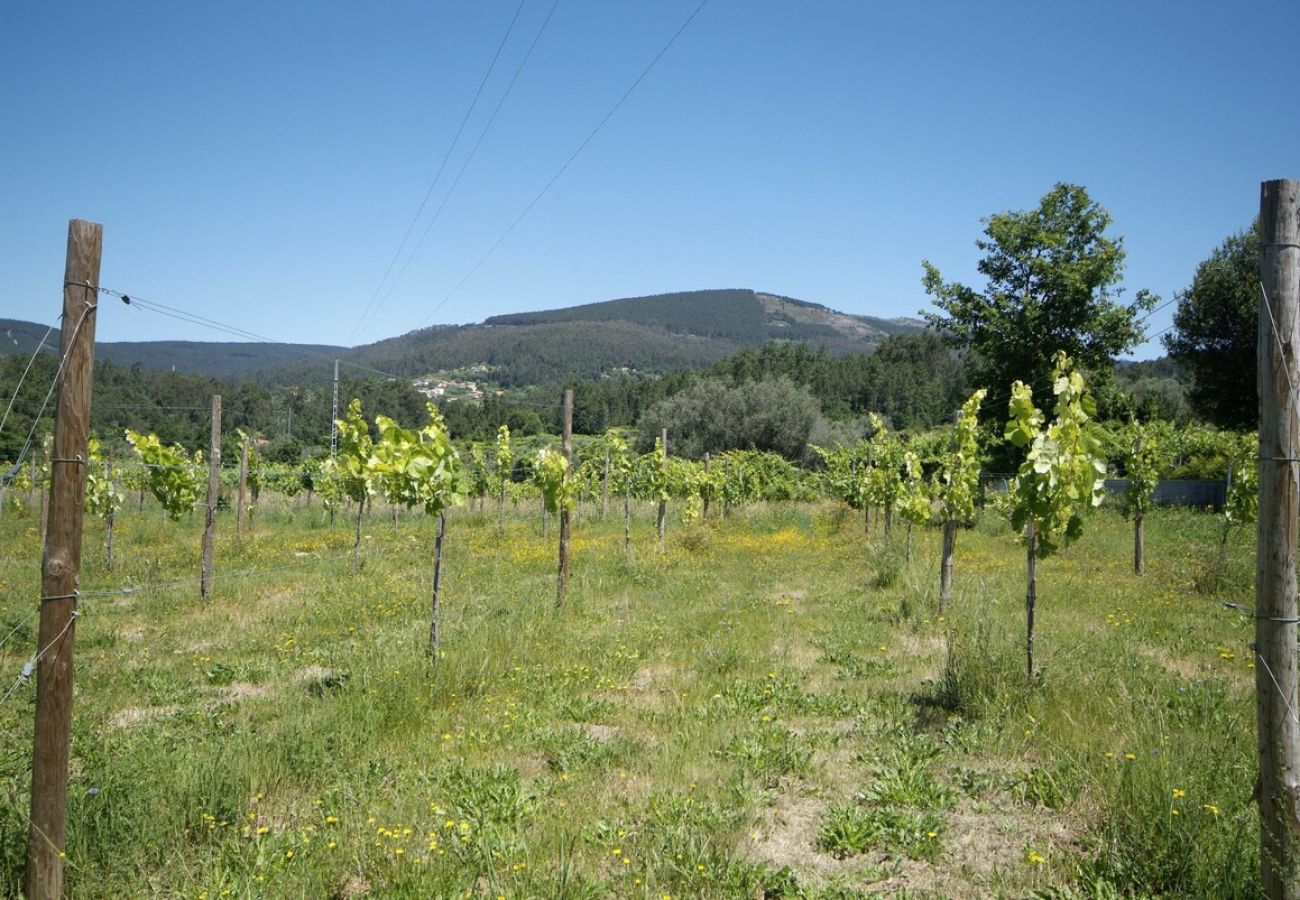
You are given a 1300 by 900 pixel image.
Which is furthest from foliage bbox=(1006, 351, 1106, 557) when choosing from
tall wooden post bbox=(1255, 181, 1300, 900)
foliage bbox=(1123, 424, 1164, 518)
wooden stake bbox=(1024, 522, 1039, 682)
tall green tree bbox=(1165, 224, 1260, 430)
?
tall green tree bbox=(1165, 224, 1260, 430)

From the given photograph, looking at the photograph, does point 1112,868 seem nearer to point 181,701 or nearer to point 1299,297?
point 1299,297

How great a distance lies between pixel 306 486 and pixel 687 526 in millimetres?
22572

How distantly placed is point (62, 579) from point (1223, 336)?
37.4 metres

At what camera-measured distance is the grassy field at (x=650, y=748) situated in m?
4.05

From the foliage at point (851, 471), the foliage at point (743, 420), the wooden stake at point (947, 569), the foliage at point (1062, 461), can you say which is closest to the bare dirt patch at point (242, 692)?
the foliage at point (1062, 461)

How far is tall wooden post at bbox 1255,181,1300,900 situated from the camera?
3.38 meters

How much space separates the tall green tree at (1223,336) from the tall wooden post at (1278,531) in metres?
31.2

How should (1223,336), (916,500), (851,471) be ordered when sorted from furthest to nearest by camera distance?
(1223,336) < (851,471) < (916,500)

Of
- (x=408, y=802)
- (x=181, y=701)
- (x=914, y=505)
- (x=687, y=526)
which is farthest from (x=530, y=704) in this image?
(x=687, y=526)

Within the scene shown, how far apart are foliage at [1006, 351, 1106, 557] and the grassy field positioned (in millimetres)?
1342

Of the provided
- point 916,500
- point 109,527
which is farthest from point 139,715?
point 916,500

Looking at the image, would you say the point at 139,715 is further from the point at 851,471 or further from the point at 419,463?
the point at 851,471

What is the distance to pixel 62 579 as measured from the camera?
12.7 ft

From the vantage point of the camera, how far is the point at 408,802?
4.82 meters
